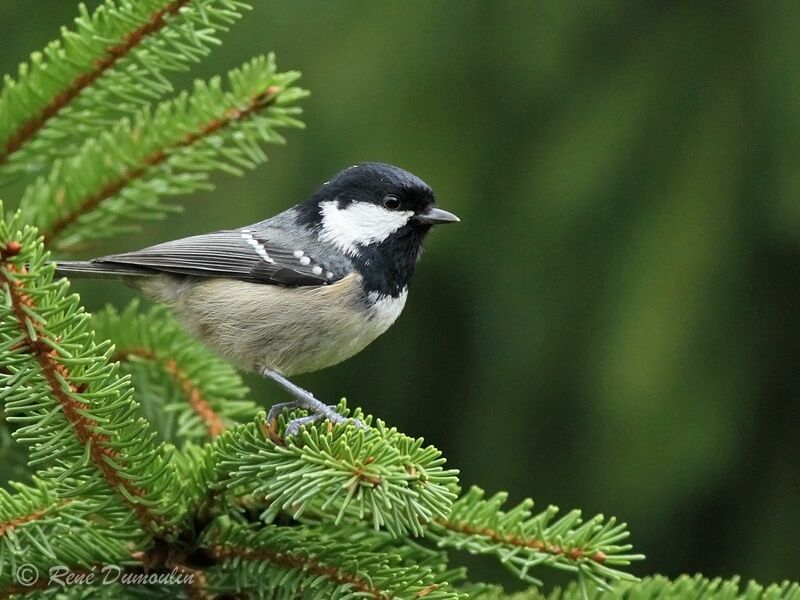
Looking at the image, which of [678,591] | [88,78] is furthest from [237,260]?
[678,591]

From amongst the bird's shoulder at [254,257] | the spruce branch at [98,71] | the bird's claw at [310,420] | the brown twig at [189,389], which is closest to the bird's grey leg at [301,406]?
the bird's claw at [310,420]

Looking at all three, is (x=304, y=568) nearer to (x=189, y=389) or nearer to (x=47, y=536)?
(x=47, y=536)

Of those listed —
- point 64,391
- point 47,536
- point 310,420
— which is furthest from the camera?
point 310,420

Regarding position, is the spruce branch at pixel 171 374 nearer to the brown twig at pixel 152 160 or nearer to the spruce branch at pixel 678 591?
the brown twig at pixel 152 160

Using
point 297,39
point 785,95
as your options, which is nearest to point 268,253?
point 297,39

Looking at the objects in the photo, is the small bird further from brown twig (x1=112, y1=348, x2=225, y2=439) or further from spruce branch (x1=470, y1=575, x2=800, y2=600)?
spruce branch (x1=470, y1=575, x2=800, y2=600)
